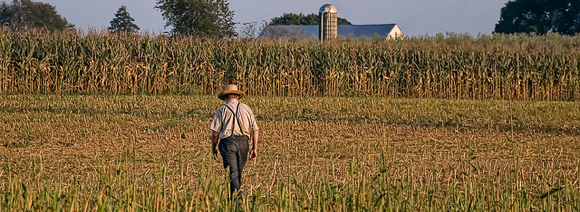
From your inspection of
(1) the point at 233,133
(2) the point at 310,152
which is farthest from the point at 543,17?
(1) the point at 233,133

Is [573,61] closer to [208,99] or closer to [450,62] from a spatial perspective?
[450,62]

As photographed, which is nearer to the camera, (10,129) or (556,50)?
(10,129)

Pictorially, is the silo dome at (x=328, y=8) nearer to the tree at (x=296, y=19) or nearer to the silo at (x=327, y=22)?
the silo at (x=327, y=22)

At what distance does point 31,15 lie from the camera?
69938 millimetres

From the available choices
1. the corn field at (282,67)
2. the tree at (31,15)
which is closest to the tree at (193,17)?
the corn field at (282,67)

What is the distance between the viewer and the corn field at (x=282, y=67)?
2730 centimetres

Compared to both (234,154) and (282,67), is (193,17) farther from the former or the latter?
(234,154)

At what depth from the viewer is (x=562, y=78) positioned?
30359mm

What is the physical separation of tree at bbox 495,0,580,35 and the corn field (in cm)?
3013

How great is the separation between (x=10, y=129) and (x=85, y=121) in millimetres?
1895

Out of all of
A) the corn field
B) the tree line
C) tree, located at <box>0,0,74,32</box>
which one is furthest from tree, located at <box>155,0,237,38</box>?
tree, located at <box>0,0,74,32</box>

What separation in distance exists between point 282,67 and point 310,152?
16218mm

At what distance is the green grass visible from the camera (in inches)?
253

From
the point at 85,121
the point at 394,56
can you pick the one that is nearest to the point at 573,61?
the point at 394,56
